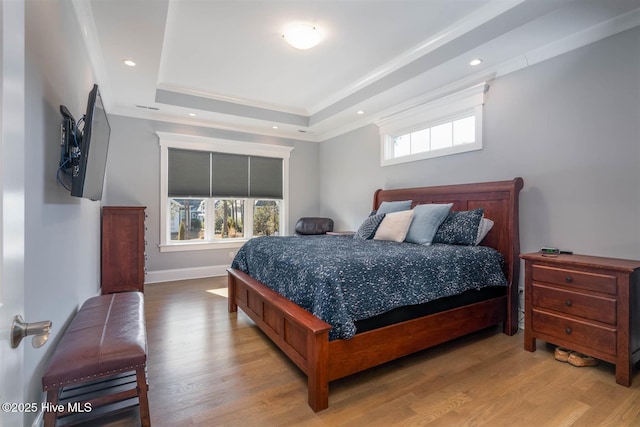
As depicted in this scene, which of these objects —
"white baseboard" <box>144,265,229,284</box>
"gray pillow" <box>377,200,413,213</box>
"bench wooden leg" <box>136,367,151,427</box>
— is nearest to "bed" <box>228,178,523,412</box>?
"gray pillow" <box>377,200,413,213</box>

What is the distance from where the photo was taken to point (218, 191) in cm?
505

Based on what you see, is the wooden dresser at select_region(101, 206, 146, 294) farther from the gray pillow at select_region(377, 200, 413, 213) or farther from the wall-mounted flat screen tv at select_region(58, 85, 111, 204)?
the gray pillow at select_region(377, 200, 413, 213)

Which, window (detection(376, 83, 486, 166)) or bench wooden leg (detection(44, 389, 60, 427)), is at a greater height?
window (detection(376, 83, 486, 166))

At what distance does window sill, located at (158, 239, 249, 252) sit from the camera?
465 centimetres

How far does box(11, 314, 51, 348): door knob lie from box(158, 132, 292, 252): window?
435cm

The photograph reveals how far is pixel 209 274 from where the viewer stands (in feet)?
16.4

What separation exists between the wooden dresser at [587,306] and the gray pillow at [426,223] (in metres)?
0.80

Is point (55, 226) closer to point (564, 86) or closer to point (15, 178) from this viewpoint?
point (15, 178)

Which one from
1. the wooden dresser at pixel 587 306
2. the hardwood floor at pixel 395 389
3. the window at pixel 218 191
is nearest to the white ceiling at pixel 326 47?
the window at pixel 218 191

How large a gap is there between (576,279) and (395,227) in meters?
1.51

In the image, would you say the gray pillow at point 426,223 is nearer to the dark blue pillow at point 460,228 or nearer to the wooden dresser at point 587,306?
the dark blue pillow at point 460,228

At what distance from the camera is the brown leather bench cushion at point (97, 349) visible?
1.36m

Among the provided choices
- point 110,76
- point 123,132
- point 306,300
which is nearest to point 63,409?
point 306,300

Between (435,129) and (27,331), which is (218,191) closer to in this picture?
(435,129)
